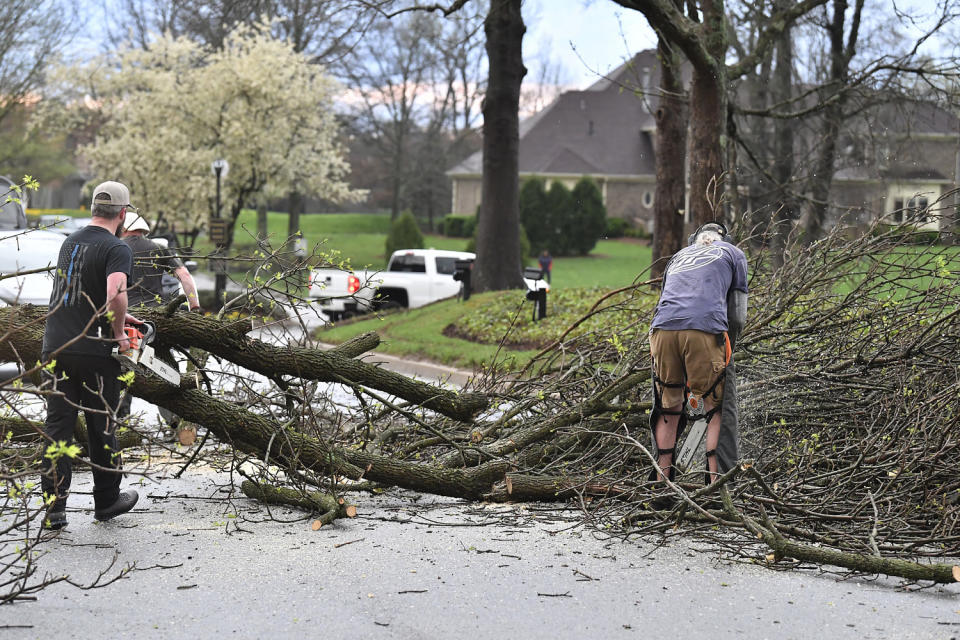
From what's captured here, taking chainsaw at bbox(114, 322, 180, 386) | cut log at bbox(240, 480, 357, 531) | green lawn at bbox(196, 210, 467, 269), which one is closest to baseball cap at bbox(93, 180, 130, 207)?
chainsaw at bbox(114, 322, 180, 386)

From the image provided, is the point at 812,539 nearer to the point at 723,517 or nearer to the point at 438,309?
the point at 723,517

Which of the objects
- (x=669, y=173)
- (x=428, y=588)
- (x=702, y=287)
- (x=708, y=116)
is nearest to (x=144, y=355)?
(x=428, y=588)

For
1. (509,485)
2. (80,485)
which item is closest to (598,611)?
(509,485)

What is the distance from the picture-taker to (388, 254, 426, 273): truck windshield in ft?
75.0

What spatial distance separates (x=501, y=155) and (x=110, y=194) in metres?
15.3

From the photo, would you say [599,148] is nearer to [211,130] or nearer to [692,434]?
[211,130]

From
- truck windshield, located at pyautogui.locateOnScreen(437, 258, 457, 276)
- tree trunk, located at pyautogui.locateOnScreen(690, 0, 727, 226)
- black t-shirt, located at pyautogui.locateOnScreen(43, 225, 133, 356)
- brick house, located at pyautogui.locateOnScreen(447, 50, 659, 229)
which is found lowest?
truck windshield, located at pyautogui.locateOnScreen(437, 258, 457, 276)

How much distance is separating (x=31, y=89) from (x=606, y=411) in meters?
32.7

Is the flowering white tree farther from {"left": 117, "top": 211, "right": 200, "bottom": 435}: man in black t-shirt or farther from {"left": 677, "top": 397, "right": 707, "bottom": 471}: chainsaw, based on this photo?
{"left": 677, "top": 397, "right": 707, "bottom": 471}: chainsaw

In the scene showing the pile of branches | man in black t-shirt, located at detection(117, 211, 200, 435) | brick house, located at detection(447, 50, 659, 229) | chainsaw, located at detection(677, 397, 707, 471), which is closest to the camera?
the pile of branches

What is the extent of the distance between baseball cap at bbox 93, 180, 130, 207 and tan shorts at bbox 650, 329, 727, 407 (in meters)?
3.28

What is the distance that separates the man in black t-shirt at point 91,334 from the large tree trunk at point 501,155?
14835 millimetres

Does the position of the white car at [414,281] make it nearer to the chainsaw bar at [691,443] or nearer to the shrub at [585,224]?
the chainsaw bar at [691,443]

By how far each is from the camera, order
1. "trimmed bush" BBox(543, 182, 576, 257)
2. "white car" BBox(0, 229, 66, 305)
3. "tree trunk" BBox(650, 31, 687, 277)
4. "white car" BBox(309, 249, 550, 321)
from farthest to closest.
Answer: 1. "trimmed bush" BBox(543, 182, 576, 257)
2. "white car" BBox(309, 249, 550, 321)
3. "tree trunk" BBox(650, 31, 687, 277)
4. "white car" BBox(0, 229, 66, 305)
